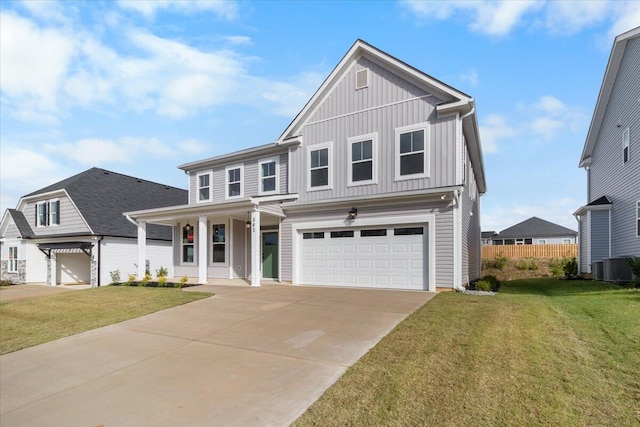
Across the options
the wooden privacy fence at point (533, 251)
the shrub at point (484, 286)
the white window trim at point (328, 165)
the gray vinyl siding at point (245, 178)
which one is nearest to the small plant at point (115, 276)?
the gray vinyl siding at point (245, 178)

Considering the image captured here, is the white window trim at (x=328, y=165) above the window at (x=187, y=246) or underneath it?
above

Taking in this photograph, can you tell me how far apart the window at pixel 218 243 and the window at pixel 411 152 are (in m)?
8.94

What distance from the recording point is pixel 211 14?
10.1 m

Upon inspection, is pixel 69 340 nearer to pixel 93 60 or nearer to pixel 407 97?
pixel 93 60

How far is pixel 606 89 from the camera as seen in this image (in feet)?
51.3

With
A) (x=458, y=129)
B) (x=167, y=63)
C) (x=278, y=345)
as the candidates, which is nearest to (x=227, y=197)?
(x=167, y=63)

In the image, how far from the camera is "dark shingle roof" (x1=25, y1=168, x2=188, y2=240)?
19719 mm

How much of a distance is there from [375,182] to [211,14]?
7.41 meters

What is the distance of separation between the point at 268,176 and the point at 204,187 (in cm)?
431

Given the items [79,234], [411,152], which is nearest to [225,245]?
[79,234]

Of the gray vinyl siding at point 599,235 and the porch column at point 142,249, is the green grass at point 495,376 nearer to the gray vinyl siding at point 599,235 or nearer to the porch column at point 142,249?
the gray vinyl siding at point 599,235

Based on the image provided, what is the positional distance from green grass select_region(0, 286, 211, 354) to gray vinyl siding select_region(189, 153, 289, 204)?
18.1 feet

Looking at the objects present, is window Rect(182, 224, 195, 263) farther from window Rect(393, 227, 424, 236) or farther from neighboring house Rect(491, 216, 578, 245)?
neighboring house Rect(491, 216, 578, 245)

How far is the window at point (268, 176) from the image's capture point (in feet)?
49.6
